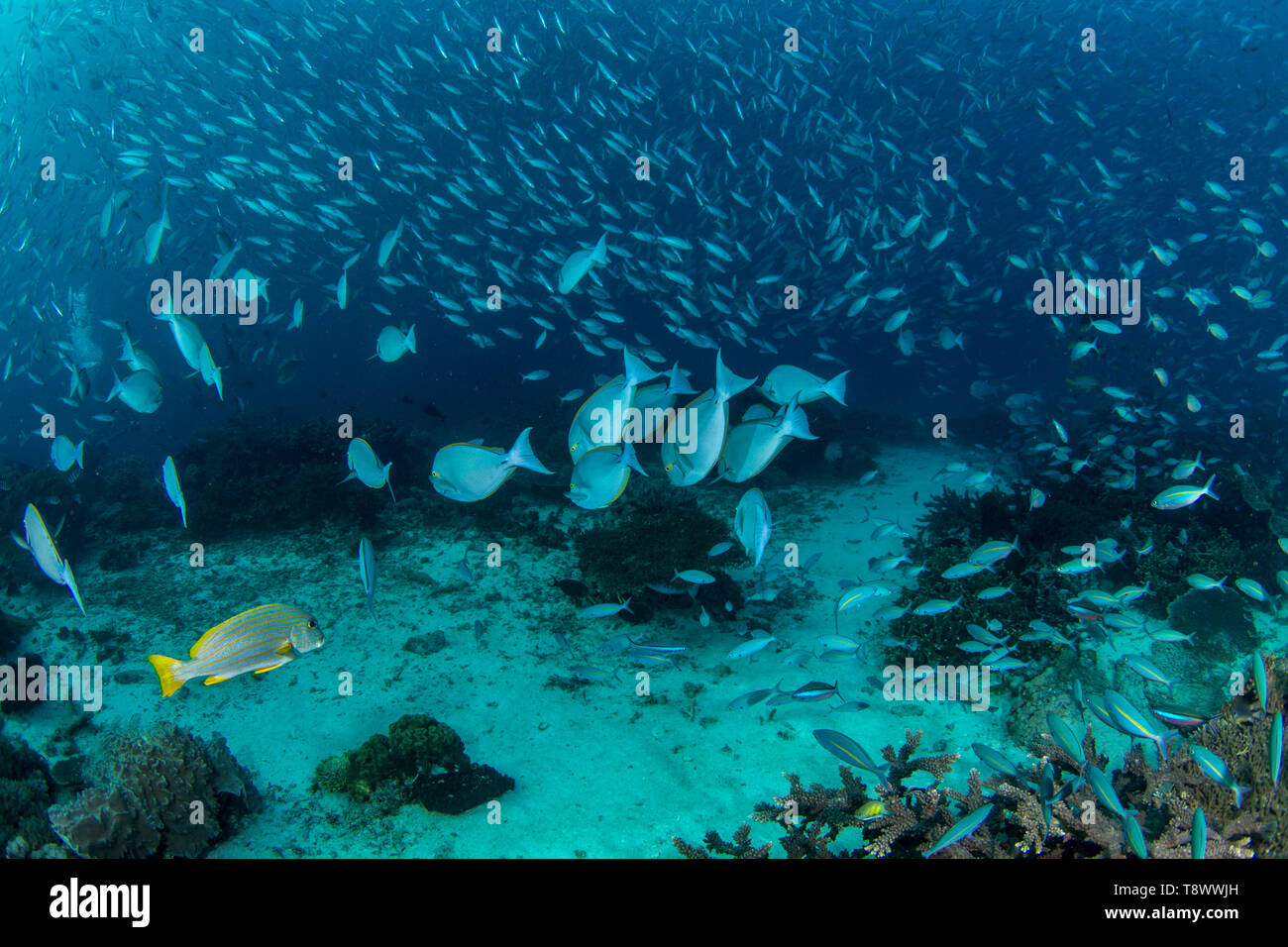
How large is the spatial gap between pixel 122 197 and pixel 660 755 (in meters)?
13.0

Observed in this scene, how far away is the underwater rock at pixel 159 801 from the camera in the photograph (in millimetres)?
3455

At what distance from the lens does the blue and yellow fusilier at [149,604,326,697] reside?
3410 millimetres

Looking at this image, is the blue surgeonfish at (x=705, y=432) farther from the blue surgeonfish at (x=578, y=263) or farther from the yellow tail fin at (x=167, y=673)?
the yellow tail fin at (x=167, y=673)

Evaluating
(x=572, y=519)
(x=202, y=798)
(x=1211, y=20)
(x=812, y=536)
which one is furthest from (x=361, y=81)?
(x=1211, y=20)

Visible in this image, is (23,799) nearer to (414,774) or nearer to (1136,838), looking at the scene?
(414,774)

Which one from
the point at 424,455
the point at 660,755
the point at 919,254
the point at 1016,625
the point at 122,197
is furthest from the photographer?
the point at 919,254

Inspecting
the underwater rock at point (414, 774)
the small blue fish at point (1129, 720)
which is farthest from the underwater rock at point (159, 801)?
the small blue fish at point (1129, 720)

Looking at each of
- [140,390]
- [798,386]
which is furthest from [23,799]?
[798,386]

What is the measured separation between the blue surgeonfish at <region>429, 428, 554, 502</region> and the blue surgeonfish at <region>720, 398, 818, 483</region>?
117cm

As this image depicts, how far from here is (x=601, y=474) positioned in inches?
141

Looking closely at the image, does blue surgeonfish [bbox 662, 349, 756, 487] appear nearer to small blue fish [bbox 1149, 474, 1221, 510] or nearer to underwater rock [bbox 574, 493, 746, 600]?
underwater rock [bbox 574, 493, 746, 600]

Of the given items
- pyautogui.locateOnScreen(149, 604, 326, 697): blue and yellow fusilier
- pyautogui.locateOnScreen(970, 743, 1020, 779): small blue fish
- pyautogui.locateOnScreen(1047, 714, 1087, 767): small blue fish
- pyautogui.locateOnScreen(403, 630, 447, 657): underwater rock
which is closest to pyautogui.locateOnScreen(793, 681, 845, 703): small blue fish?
pyautogui.locateOnScreen(970, 743, 1020, 779): small blue fish
